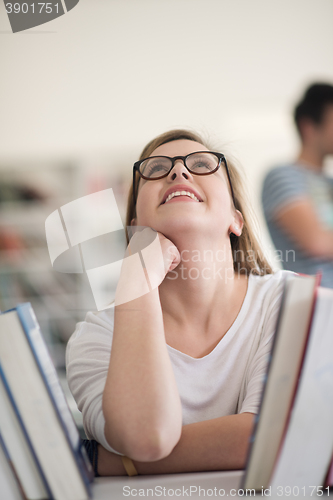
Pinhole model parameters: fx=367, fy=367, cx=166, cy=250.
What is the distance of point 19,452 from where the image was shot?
1.14ft

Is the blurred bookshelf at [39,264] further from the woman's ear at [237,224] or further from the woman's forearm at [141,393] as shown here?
the woman's forearm at [141,393]

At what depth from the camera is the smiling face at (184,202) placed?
710 mm

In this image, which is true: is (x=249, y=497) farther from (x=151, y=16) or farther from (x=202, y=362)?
(x=151, y=16)

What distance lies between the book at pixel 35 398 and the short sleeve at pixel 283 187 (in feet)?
2.57

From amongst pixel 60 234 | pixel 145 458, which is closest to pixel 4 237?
pixel 60 234

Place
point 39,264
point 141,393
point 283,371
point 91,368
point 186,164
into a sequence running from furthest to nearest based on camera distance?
point 39,264 < point 186,164 < point 91,368 < point 141,393 < point 283,371

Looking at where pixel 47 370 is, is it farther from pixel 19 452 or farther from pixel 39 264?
pixel 39 264

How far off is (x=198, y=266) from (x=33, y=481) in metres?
0.51

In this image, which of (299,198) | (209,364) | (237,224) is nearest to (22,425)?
(209,364)

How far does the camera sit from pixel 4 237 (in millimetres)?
2730

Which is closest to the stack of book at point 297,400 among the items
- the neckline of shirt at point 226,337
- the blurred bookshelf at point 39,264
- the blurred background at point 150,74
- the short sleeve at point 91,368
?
the short sleeve at point 91,368

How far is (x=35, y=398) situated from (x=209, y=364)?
390 mm

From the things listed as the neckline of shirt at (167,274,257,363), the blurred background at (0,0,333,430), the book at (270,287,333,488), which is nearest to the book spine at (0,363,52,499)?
the book at (270,287,333,488)

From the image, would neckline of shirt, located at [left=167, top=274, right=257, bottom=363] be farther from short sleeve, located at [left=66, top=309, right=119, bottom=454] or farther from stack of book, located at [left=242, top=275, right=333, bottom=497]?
stack of book, located at [left=242, top=275, right=333, bottom=497]
